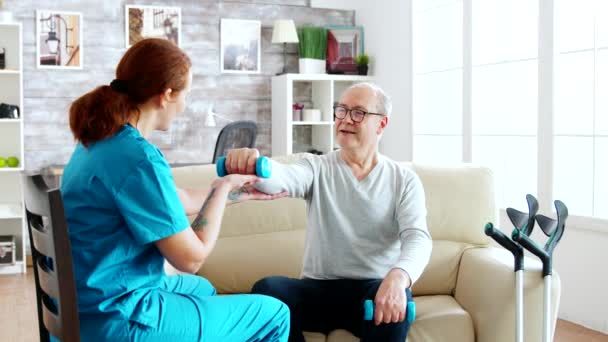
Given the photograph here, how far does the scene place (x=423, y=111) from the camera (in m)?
5.62

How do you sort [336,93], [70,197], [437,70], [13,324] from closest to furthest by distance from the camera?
[70,197], [13,324], [437,70], [336,93]

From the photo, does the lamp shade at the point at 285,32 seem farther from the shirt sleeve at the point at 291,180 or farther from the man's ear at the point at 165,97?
the man's ear at the point at 165,97

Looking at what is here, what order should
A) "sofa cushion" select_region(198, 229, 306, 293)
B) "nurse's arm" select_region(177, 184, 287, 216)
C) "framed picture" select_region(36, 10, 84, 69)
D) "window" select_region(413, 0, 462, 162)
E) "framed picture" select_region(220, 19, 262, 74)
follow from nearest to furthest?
"nurse's arm" select_region(177, 184, 287, 216), "sofa cushion" select_region(198, 229, 306, 293), "window" select_region(413, 0, 462, 162), "framed picture" select_region(36, 10, 84, 69), "framed picture" select_region(220, 19, 262, 74)

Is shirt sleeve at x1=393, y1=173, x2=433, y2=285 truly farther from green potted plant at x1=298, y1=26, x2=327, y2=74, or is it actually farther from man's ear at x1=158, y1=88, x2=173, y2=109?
green potted plant at x1=298, y1=26, x2=327, y2=74

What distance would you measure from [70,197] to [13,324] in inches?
105

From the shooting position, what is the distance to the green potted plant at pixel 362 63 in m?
6.21

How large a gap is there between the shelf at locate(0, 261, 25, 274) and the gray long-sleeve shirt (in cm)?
357

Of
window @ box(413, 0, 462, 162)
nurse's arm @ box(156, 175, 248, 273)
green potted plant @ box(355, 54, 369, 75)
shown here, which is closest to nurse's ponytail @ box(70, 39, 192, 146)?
nurse's arm @ box(156, 175, 248, 273)

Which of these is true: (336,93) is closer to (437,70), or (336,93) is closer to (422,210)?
(437,70)

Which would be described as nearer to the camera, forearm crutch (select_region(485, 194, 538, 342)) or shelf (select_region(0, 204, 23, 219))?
forearm crutch (select_region(485, 194, 538, 342))

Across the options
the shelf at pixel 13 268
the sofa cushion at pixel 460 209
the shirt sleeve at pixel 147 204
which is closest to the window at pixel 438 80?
the sofa cushion at pixel 460 209

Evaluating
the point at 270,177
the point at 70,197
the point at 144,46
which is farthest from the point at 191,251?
the point at 270,177

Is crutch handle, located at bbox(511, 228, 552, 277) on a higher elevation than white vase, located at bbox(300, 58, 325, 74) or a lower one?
lower

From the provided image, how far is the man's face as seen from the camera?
261 cm
